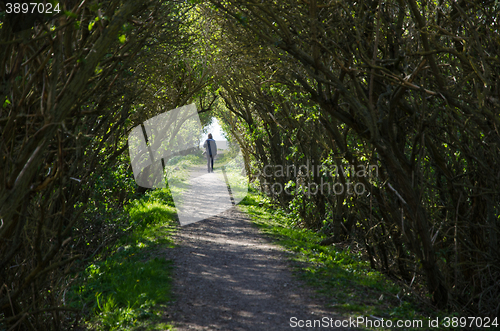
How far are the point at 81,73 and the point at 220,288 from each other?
434 cm

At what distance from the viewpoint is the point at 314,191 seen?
36.3ft

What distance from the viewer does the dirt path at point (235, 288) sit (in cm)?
512

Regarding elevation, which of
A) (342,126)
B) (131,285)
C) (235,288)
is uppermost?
(342,126)

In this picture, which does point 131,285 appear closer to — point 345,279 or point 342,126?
point 345,279

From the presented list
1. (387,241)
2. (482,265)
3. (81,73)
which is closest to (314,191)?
(387,241)

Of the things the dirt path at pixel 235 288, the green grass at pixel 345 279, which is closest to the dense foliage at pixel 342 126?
the green grass at pixel 345 279

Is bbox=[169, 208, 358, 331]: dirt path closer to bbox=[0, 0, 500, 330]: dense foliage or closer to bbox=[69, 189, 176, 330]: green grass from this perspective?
bbox=[69, 189, 176, 330]: green grass

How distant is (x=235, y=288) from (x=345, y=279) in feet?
5.85

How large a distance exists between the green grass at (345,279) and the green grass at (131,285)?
2.27 m

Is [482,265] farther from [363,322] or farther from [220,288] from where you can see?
[220,288]

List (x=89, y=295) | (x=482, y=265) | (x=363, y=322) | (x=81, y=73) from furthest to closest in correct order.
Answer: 1. (x=89, y=295)
2. (x=482, y=265)
3. (x=363, y=322)
4. (x=81, y=73)

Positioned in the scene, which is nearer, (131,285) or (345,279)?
(131,285)

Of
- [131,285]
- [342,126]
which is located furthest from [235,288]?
[342,126]

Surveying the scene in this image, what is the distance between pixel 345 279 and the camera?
6.81 meters
